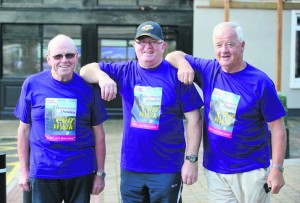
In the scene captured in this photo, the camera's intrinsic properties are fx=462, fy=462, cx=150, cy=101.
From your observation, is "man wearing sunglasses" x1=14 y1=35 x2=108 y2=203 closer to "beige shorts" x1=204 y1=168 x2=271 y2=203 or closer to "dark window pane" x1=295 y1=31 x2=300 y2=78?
"beige shorts" x1=204 y1=168 x2=271 y2=203

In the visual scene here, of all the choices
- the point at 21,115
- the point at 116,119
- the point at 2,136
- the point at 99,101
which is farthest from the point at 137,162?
the point at 116,119

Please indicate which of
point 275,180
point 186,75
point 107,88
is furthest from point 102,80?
point 275,180

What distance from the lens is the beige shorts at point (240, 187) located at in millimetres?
3412

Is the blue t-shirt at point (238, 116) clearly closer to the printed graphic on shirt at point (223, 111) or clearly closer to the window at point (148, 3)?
the printed graphic on shirt at point (223, 111)

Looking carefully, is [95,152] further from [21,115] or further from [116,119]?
[116,119]

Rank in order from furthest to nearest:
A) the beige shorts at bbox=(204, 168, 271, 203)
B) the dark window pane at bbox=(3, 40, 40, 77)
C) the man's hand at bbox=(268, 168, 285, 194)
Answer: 1. the dark window pane at bbox=(3, 40, 40, 77)
2. the beige shorts at bbox=(204, 168, 271, 203)
3. the man's hand at bbox=(268, 168, 285, 194)

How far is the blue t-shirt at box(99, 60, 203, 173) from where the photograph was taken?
3.43m

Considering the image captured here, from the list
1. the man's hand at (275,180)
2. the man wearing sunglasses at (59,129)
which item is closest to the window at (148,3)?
the man wearing sunglasses at (59,129)

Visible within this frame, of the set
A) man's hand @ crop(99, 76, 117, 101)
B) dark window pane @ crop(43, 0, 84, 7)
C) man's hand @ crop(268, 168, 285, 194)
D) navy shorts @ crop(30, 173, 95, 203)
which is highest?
dark window pane @ crop(43, 0, 84, 7)

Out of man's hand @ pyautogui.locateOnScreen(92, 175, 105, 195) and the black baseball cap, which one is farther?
man's hand @ pyautogui.locateOnScreen(92, 175, 105, 195)

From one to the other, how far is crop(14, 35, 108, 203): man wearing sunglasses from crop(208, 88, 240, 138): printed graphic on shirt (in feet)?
2.77

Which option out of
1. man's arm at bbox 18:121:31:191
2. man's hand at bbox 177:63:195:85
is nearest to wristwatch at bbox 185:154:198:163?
man's hand at bbox 177:63:195:85

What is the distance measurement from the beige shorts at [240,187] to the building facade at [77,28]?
1058 cm

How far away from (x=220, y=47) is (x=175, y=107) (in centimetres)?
55
